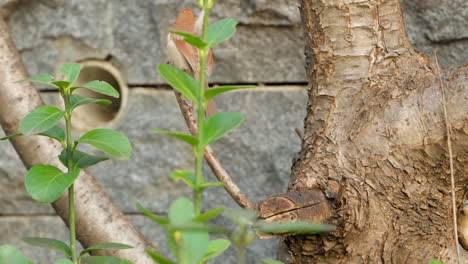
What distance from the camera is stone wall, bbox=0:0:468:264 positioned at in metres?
1.59

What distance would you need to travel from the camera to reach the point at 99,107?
183 cm

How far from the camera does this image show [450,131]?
33.7 inches

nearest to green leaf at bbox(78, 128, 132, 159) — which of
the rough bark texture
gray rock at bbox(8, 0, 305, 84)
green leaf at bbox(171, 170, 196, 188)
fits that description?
green leaf at bbox(171, 170, 196, 188)

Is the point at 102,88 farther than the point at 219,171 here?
No

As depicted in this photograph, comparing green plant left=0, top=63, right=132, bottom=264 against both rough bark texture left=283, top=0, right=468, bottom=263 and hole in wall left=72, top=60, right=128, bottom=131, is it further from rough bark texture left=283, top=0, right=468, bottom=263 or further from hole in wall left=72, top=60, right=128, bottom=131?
hole in wall left=72, top=60, right=128, bottom=131

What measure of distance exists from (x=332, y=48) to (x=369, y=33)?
64 millimetres

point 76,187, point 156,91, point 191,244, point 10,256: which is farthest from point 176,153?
point 191,244

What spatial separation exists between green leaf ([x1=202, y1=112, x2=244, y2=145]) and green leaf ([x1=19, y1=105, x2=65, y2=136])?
26 cm

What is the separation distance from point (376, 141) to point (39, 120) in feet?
1.64

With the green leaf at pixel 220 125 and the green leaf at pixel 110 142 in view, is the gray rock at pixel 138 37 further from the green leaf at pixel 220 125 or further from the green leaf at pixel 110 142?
the green leaf at pixel 220 125

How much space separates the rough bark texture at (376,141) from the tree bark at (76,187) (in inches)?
12.1

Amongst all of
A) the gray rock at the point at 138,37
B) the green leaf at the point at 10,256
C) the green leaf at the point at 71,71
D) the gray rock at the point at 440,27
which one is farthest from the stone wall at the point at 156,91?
the green leaf at the point at 10,256

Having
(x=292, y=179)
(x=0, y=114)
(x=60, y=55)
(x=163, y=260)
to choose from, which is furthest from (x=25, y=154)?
(x=163, y=260)

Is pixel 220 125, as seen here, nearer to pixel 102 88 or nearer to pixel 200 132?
pixel 200 132
